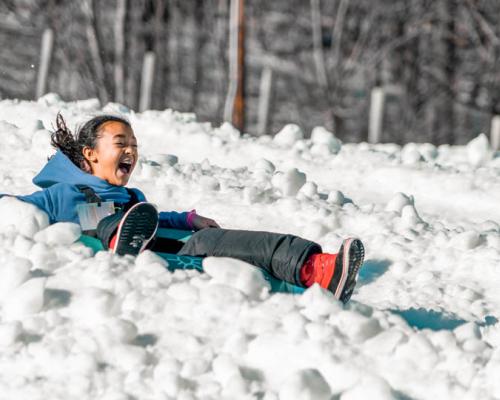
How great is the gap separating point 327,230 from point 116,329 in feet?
6.28

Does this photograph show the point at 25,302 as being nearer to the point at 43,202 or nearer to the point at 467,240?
the point at 43,202

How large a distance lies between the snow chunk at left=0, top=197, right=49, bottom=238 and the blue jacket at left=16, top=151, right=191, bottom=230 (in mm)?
→ 203

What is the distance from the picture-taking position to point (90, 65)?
16719 millimetres

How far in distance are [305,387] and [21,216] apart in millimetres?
1465

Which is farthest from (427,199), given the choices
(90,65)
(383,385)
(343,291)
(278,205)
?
(90,65)

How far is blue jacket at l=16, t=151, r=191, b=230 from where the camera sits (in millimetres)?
3783

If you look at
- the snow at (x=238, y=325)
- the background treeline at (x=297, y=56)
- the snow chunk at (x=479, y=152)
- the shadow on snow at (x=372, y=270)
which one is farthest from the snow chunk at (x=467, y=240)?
the background treeline at (x=297, y=56)

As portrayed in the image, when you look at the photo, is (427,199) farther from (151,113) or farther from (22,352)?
(22,352)

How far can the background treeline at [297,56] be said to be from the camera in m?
16.2

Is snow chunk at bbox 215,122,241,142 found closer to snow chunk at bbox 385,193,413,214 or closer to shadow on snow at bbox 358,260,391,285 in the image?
snow chunk at bbox 385,193,413,214

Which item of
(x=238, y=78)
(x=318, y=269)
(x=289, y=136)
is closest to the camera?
(x=318, y=269)

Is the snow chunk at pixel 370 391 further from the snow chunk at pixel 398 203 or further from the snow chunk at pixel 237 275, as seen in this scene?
the snow chunk at pixel 398 203

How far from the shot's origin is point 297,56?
19.4m

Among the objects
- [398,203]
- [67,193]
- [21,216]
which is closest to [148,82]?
[398,203]
